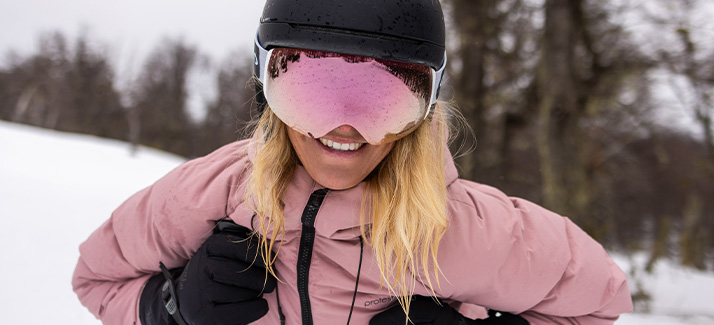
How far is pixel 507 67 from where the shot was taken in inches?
279

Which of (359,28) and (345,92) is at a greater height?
(359,28)

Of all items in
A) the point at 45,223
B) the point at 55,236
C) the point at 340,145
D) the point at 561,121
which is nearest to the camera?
the point at 340,145

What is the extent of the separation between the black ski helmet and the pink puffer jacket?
1.23 ft

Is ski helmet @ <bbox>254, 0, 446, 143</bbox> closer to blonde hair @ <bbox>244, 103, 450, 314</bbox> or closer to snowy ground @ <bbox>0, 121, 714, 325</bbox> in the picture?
blonde hair @ <bbox>244, 103, 450, 314</bbox>

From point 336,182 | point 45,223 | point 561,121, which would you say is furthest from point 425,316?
point 45,223

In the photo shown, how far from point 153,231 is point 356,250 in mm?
628

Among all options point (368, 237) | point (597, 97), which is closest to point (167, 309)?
point (368, 237)

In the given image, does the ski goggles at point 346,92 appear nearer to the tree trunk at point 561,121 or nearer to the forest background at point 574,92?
the forest background at point 574,92

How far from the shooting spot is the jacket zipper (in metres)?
1.11

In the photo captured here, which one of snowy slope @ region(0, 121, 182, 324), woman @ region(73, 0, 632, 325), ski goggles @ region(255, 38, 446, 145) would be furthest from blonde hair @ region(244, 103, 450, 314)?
snowy slope @ region(0, 121, 182, 324)

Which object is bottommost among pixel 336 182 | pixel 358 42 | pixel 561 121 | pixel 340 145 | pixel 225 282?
pixel 225 282

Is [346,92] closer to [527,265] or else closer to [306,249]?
[306,249]

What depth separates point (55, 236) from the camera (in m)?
3.64

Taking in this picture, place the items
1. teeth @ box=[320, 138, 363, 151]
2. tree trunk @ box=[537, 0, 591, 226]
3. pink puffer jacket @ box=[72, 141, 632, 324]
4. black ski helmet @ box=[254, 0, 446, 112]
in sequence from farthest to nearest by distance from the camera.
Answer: tree trunk @ box=[537, 0, 591, 226] < pink puffer jacket @ box=[72, 141, 632, 324] < teeth @ box=[320, 138, 363, 151] < black ski helmet @ box=[254, 0, 446, 112]
